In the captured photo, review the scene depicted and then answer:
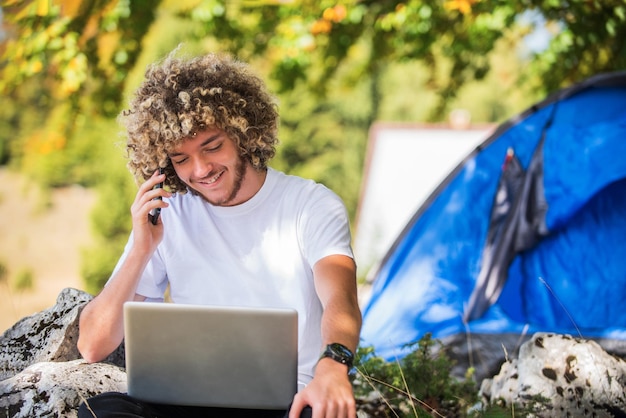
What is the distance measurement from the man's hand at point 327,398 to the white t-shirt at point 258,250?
42 cm

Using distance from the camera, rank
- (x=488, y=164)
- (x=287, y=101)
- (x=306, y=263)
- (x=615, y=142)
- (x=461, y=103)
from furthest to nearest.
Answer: (x=461, y=103), (x=287, y=101), (x=488, y=164), (x=615, y=142), (x=306, y=263)

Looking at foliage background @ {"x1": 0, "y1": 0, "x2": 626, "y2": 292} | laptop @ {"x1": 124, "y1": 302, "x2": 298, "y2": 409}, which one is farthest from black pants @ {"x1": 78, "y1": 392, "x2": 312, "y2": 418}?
foliage background @ {"x1": 0, "y1": 0, "x2": 626, "y2": 292}

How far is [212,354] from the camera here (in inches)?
66.4

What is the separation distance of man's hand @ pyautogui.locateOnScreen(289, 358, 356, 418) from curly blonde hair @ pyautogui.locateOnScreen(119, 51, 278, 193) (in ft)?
2.51

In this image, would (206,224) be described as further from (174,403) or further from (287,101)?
(287,101)

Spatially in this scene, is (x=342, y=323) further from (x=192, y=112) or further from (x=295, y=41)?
(x=295, y=41)

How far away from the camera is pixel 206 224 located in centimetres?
221

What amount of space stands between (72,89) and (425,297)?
7.38 ft

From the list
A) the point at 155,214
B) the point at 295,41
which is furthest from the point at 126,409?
the point at 295,41

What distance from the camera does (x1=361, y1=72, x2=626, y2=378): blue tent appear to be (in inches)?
151

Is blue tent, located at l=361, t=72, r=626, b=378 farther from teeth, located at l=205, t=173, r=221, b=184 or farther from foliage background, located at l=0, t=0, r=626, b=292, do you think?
teeth, located at l=205, t=173, r=221, b=184

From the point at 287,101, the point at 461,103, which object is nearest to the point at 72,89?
the point at 287,101

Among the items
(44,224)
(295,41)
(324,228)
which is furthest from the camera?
(44,224)

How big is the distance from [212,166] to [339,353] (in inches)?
26.4
